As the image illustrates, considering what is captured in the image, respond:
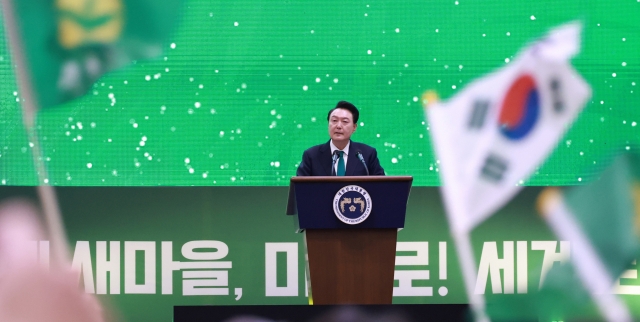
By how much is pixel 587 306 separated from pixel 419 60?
144 centimetres

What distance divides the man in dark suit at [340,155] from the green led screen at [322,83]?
814 mm

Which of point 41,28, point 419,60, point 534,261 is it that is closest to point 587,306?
point 534,261

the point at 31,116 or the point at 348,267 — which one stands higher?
the point at 31,116

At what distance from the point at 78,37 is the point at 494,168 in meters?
2.13

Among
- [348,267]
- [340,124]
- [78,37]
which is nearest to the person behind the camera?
[348,267]

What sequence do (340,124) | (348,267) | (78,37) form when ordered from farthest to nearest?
(78,37) < (340,124) < (348,267)

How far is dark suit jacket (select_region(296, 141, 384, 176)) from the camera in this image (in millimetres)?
2979

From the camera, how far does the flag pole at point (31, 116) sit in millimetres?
3777

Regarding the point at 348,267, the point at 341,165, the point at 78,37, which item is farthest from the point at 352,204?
the point at 78,37

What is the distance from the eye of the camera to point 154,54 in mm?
3832

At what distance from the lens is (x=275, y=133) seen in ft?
12.6

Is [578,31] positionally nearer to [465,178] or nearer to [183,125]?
[465,178]

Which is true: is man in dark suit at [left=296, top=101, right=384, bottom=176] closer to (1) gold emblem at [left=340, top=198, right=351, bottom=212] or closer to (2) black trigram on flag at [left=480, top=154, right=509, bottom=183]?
(1) gold emblem at [left=340, top=198, right=351, bottom=212]

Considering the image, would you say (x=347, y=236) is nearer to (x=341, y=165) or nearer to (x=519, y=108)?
(x=341, y=165)
